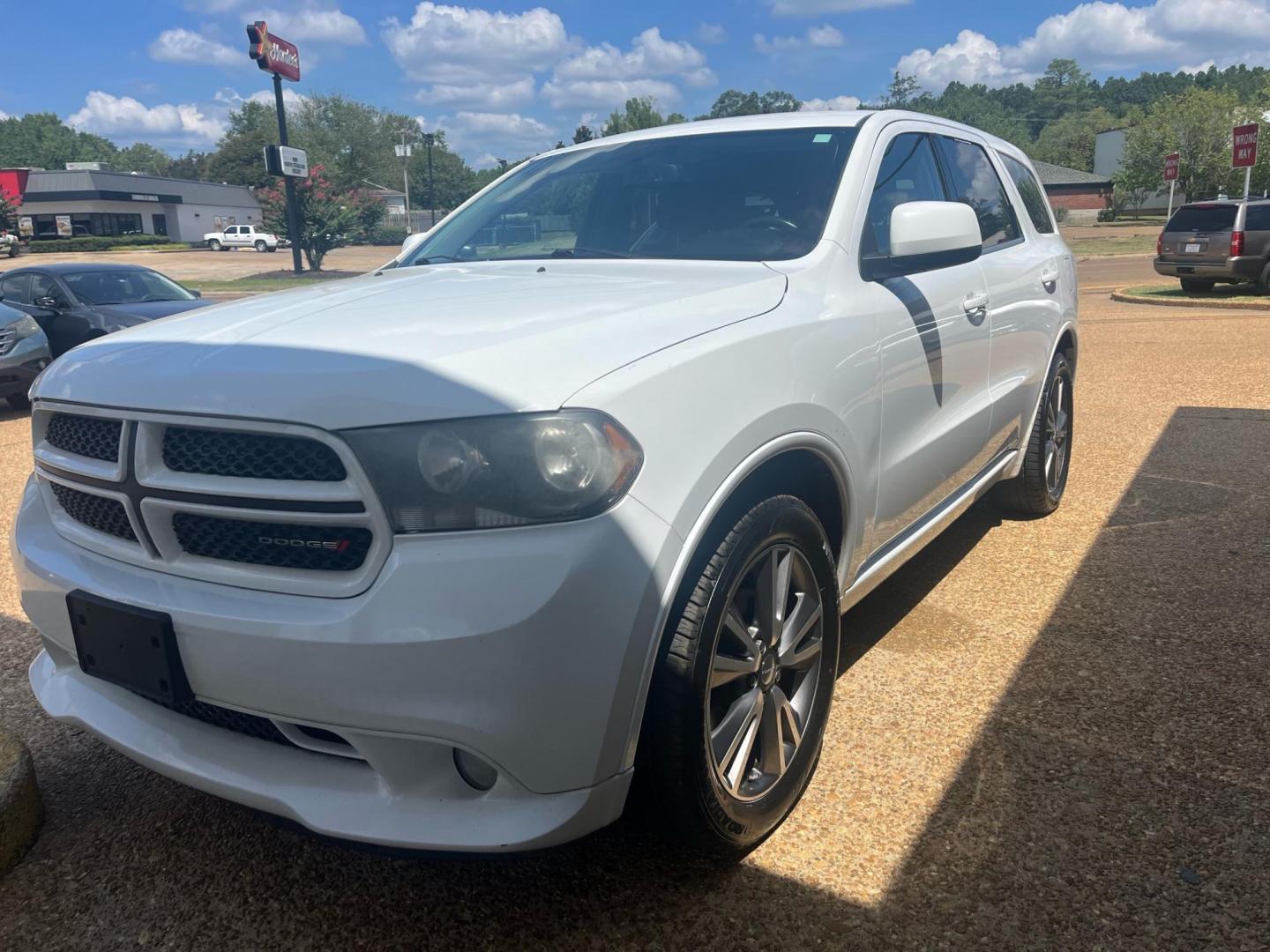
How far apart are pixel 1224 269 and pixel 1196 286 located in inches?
64.3

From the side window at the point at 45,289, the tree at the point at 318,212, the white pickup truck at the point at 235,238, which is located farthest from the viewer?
the white pickup truck at the point at 235,238

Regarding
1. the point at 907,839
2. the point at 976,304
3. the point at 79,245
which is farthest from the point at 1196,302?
the point at 79,245

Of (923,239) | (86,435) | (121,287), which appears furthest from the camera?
(121,287)

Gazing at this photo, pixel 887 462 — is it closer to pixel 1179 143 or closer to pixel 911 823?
pixel 911 823

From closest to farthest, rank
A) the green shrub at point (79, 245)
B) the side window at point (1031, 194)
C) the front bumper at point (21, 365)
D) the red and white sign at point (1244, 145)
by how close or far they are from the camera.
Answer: the side window at point (1031, 194) < the front bumper at point (21, 365) < the red and white sign at point (1244, 145) < the green shrub at point (79, 245)

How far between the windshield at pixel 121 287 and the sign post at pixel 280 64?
1252cm

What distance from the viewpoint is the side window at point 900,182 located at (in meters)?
3.07

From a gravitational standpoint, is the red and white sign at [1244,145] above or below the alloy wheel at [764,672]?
above

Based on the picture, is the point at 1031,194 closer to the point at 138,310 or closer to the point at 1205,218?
the point at 138,310

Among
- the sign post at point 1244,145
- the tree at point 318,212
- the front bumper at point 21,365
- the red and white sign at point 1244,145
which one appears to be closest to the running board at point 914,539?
the front bumper at point 21,365

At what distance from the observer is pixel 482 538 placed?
1748mm

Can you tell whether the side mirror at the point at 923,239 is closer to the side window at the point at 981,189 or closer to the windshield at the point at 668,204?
the windshield at the point at 668,204

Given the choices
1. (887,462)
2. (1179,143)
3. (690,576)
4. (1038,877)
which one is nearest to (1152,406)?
(887,462)

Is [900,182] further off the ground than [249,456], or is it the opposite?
[900,182]
